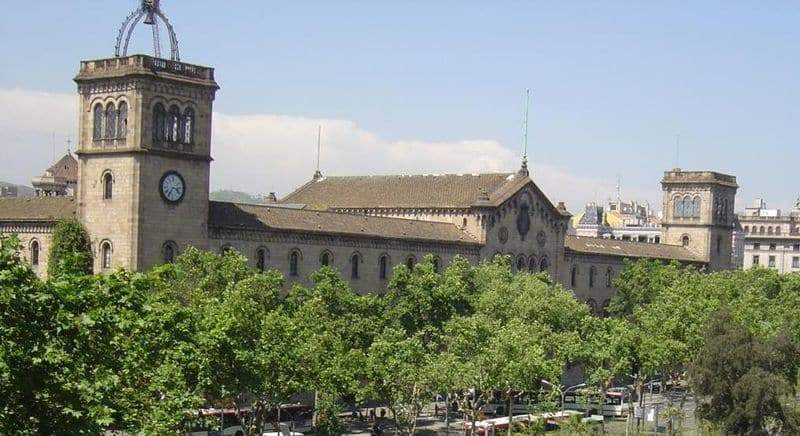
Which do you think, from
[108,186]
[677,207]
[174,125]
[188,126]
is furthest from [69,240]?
[677,207]

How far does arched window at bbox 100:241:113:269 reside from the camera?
74.2 m

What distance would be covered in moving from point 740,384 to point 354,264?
34510 mm

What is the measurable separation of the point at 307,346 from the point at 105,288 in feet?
74.5

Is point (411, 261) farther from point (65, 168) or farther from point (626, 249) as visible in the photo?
point (65, 168)

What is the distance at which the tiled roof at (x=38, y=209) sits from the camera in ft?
256

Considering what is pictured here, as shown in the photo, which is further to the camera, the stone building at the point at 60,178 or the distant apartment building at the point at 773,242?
the distant apartment building at the point at 773,242

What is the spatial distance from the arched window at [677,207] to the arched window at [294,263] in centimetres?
6668

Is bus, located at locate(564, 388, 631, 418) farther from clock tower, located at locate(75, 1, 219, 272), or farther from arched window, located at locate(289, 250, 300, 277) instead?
clock tower, located at locate(75, 1, 219, 272)

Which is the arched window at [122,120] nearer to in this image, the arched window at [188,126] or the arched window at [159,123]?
the arched window at [159,123]

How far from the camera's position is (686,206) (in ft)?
462

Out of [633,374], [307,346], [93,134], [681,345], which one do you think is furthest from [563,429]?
[93,134]

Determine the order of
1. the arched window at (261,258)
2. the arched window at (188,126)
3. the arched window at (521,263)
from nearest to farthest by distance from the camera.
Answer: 1. the arched window at (188,126)
2. the arched window at (261,258)
3. the arched window at (521,263)

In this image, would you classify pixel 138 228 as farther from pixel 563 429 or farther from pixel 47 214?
pixel 563 429

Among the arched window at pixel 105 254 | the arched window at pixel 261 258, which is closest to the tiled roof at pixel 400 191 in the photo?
the arched window at pixel 261 258
